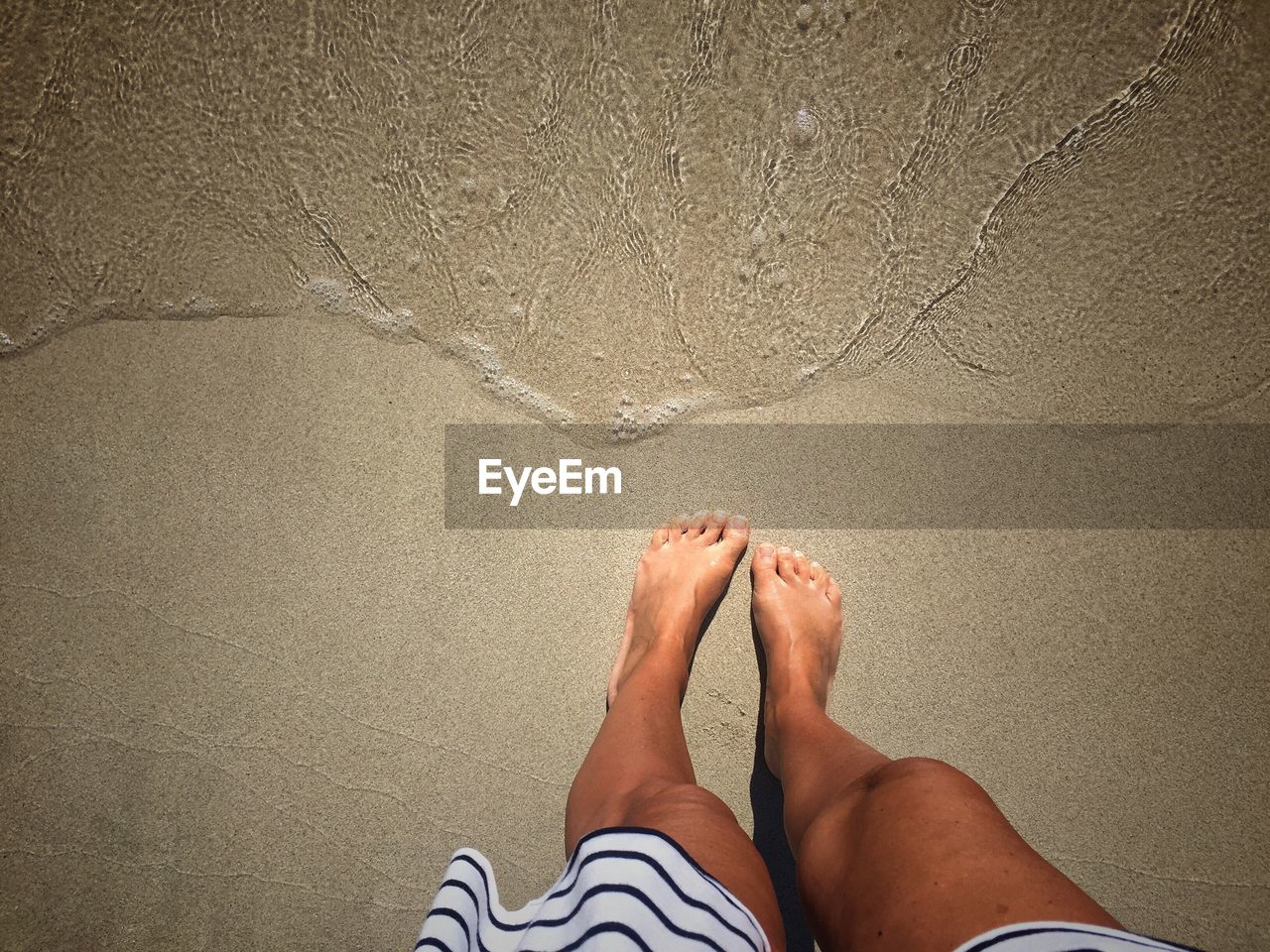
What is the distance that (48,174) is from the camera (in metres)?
1.74

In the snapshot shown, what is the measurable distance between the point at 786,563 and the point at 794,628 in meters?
0.16

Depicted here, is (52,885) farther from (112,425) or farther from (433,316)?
(433,316)

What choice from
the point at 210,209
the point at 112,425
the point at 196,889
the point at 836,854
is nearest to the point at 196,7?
the point at 210,209

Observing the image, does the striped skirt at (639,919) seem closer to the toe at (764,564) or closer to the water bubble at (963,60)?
the toe at (764,564)

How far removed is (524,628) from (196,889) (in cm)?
92

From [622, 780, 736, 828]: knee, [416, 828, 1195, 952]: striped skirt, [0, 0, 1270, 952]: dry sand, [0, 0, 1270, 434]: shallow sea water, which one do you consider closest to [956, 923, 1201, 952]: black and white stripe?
[416, 828, 1195, 952]: striped skirt

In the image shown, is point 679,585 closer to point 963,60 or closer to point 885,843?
point 885,843

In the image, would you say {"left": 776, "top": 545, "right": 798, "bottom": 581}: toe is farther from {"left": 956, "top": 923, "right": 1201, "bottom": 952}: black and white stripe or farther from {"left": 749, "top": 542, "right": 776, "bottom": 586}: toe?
{"left": 956, "top": 923, "right": 1201, "bottom": 952}: black and white stripe

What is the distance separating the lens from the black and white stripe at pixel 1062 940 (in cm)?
85

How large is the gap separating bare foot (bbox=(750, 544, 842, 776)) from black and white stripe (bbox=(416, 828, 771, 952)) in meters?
0.64

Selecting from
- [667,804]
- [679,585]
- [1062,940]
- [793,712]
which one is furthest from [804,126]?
[1062,940]

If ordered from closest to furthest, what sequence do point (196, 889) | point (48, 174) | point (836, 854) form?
point (836, 854) < point (196, 889) < point (48, 174)

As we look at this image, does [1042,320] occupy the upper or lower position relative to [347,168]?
lower

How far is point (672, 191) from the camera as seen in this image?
1.71 meters
